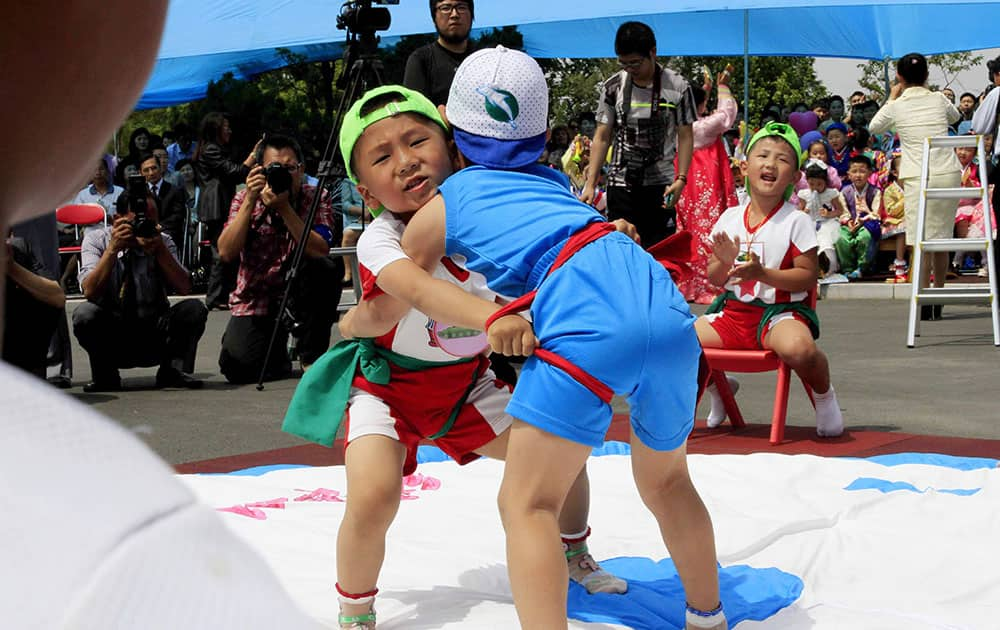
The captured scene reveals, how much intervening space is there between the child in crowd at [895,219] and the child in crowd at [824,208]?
397mm

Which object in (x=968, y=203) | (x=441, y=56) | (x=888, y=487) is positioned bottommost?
(x=968, y=203)

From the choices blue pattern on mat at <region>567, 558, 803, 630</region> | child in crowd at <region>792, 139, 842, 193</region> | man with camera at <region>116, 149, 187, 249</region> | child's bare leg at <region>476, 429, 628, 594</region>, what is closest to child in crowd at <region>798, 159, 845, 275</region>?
child in crowd at <region>792, 139, 842, 193</region>

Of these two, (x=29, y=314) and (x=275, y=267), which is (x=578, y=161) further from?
(x=29, y=314)

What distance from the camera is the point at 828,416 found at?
4.48 meters

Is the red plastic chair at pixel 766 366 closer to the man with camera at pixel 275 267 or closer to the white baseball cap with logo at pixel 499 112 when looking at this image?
the white baseball cap with logo at pixel 499 112

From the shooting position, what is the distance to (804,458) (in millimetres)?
3924

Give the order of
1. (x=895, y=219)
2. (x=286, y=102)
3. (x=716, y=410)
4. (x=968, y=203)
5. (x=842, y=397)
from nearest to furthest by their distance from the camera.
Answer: (x=716, y=410) < (x=842, y=397) < (x=968, y=203) < (x=895, y=219) < (x=286, y=102)

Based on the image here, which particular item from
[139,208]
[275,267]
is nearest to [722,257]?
[275,267]

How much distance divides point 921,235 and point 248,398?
4013 mm

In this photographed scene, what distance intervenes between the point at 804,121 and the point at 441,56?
8.93m

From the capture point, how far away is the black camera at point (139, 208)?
6.06 m

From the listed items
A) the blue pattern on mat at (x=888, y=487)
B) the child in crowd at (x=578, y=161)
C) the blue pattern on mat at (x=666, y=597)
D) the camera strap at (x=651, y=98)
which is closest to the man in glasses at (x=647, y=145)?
the camera strap at (x=651, y=98)

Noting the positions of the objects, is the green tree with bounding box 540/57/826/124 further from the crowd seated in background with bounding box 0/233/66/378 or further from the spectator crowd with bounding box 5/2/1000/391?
the crowd seated in background with bounding box 0/233/66/378

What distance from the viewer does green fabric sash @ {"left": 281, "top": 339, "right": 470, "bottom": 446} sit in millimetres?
2627
